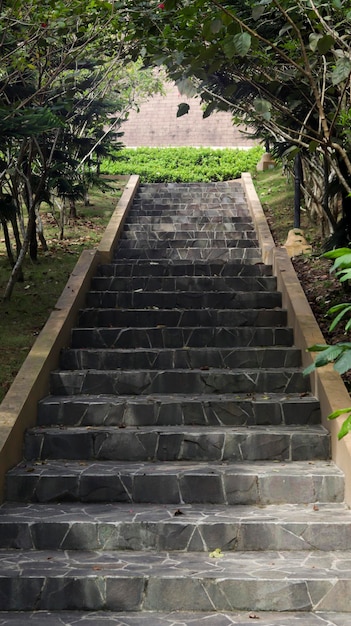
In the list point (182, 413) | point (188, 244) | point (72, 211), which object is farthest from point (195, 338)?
point (72, 211)

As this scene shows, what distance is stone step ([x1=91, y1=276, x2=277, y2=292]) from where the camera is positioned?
10.8 metres

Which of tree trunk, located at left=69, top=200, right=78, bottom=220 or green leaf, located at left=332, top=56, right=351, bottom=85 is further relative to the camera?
tree trunk, located at left=69, top=200, right=78, bottom=220

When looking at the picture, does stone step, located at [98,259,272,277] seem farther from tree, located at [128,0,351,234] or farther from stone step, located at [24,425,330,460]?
stone step, located at [24,425,330,460]

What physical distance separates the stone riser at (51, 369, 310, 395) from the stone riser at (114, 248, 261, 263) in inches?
188

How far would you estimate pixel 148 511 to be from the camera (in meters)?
6.42

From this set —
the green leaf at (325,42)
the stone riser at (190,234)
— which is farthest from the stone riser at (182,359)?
the stone riser at (190,234)

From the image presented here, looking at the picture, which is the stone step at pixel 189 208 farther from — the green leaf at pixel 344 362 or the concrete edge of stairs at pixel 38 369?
the green leaf at pixel 344 362

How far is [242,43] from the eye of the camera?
6.06m

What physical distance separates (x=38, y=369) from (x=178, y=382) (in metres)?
1.37

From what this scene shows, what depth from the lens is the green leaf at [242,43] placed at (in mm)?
6031

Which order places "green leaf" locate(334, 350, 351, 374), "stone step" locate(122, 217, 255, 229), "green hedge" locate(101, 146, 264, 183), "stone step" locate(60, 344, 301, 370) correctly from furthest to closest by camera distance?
"green hedge" locate(101, 146, 264, 183), "stone step" locate(122, 217, 255, 229), "stone step" locate(60, 344, 301, 370), "green leaf" locate(334, 350, 351, 374)

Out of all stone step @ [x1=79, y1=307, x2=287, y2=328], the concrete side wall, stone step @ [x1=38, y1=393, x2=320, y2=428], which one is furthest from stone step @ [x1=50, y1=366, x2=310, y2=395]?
the concrete side wall

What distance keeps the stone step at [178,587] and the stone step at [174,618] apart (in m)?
0.04

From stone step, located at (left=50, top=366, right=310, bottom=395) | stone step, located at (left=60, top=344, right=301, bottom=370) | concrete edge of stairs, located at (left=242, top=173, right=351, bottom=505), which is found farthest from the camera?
stone step, located at (left=60, top=344, right=301, bottom=370)
